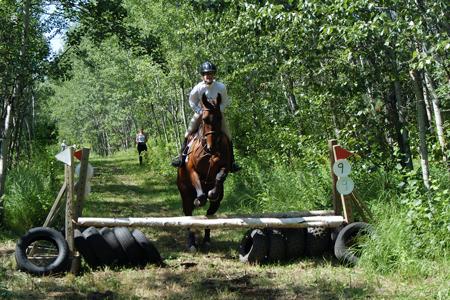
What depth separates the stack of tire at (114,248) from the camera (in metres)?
7.09

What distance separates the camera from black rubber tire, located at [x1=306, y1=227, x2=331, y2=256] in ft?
24.5

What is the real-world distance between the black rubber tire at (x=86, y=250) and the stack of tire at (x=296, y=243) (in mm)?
2084

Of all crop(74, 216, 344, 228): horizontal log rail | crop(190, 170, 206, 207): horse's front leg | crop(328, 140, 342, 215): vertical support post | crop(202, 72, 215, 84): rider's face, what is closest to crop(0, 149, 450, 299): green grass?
crop(74, 216, 344, 228): horizontal log rail

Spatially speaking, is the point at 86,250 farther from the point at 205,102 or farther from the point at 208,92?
the point at 208,92

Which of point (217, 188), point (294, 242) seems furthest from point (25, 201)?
point (294, 242)

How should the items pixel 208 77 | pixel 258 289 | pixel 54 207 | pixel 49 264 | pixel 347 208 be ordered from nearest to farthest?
1. pixel 258 289
2. pixel 49 264
3. pixel 347 208
4. pixel 54 207
5. pixel 208 77

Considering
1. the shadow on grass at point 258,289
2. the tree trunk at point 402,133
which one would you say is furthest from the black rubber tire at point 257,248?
the tree trunk at point 402,133

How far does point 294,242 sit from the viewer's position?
7.39 m

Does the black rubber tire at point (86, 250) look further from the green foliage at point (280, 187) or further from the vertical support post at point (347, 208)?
the green foliage at point (280, 187)

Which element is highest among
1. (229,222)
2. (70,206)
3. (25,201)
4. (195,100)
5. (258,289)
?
(195,100)

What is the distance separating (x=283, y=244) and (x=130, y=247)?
217 centimetres

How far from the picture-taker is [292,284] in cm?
626

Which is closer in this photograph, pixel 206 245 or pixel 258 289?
pixel 258 289

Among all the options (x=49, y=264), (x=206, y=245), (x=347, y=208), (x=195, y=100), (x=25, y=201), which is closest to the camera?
(x=49, y=264)
